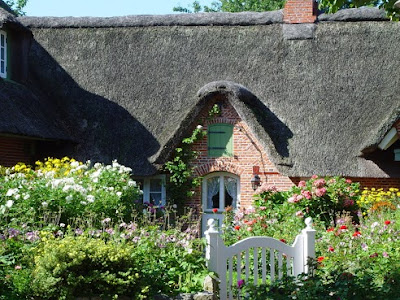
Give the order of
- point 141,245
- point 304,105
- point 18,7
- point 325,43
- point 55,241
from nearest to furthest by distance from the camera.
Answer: point 55,241, point 141,245, point 304,105, point 325,43, point 18,7

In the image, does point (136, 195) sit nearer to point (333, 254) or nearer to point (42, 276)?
point (333, 254)

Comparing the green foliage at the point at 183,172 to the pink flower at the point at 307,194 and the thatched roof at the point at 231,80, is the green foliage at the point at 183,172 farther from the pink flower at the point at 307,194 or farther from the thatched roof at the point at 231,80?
the pink flower at the point at 307,194

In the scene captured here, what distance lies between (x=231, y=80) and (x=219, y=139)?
6.26 feet

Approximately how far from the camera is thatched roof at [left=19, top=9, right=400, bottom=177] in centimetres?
1680

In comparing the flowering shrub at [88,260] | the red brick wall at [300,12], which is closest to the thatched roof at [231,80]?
the red brick wall at [300,12]

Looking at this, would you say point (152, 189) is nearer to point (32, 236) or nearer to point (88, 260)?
point (32, 236)

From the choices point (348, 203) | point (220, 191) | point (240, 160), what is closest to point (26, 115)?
point (220, 191)

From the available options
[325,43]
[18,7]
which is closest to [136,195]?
[325,43]

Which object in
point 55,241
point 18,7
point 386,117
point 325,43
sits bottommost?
point 55,241

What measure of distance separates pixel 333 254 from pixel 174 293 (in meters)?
2.79

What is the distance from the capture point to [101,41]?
786 inches

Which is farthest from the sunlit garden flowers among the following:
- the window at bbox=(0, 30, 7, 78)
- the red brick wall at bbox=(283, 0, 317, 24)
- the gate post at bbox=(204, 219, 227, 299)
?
the red brick wall at bbox=(283, 0, 317, 24)

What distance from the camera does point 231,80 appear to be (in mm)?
18453

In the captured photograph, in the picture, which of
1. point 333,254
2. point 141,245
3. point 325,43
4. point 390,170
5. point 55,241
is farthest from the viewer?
point 325,43
